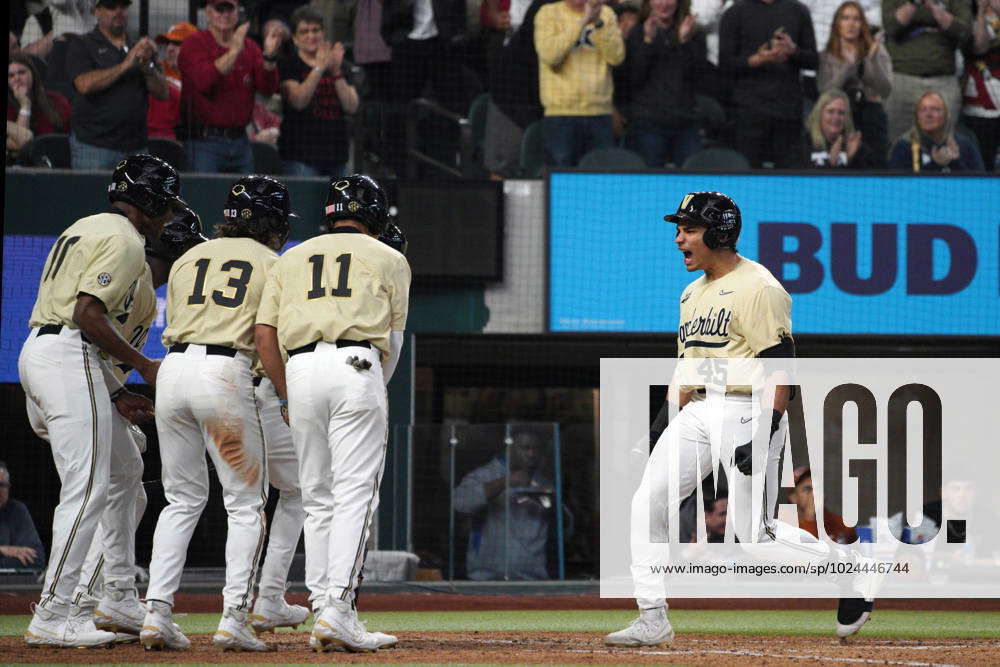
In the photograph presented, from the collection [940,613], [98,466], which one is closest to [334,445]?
[98,466]

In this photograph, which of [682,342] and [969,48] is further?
[969,48]

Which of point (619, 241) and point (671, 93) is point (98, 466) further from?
point (671, 93)

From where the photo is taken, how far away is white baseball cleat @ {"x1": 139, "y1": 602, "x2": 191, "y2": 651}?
223 inches

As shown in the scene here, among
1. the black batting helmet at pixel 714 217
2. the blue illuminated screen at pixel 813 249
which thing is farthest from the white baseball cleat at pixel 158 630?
the blue illuminated screen at pixel 813 249

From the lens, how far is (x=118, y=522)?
6.36m

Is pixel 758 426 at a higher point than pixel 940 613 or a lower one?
higher

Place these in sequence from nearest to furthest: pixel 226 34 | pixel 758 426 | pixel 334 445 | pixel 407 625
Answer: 1. pixel 334 445
2. pixel 758 426
3. pixel 407 625
4. pixel 226 34

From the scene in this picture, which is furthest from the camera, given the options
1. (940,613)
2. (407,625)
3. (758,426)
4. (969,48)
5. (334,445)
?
(969,48)

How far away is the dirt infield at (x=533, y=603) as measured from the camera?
9.78 m

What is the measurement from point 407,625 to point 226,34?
6241 millimetres

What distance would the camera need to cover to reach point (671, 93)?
41.3ft

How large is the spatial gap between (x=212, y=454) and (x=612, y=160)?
7221 millimetres

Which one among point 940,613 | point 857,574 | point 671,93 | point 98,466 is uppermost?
point 671,93

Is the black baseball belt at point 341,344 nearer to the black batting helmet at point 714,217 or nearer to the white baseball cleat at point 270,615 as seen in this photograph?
the white baseball cleat at point 270,615
